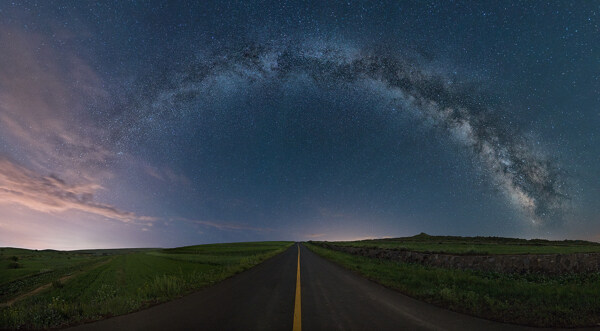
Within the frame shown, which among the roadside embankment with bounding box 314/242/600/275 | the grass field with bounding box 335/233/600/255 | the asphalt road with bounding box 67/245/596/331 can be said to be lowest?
the grass field with bounding box 335/233/600/255

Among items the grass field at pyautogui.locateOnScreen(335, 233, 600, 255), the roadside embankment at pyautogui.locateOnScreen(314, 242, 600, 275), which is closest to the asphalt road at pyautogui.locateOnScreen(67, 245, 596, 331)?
the roadside embankment at pyautogui.locateOnScreen(314, 242, 600, 275)

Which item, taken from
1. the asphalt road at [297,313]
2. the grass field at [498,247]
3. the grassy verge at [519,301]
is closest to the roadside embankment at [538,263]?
the grassy verge at [519,301]

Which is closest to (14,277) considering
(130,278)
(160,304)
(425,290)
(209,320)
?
(130,278)

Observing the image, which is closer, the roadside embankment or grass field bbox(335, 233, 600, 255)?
the roadside embankment

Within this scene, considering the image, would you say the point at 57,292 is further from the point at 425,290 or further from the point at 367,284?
the point at 425,290

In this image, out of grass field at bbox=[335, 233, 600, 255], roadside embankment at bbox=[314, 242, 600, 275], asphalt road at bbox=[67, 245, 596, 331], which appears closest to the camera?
asphalt road at bbox=[67, 245, 596, 331]

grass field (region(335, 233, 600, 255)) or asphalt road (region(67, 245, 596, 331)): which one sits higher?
asphalt road (region(67, 245, 596, 331))

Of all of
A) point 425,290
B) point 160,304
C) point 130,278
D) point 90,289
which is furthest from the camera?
point 130,278

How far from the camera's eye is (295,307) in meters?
7.25

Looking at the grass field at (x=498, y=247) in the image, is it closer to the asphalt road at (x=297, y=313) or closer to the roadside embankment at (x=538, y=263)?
the roadside embankment at (x=538, y=263)

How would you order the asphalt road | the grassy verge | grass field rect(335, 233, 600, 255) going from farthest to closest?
1. grass field rect(335, 233, 600, 255)
2. the grassy verge
3. the asphalt road

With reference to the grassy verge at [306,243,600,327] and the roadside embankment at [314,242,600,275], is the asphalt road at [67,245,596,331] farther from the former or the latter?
the roadside embankment at [314,242,600,275]

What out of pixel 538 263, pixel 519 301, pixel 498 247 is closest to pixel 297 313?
pixel 519 301

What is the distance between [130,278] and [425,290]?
83.0 feet
